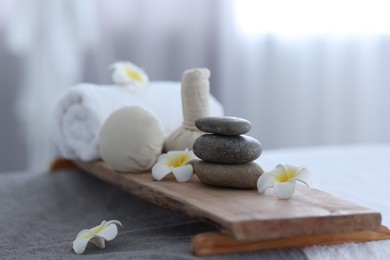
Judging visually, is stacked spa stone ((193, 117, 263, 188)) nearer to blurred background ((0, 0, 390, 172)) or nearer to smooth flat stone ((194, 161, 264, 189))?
smooth flat stone ((194, 161, 264, 189))

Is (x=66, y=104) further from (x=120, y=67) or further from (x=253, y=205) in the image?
(x=253, y=205)

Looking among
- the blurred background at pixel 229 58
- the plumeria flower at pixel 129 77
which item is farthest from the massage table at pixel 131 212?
the blurred background at pixel 229 58

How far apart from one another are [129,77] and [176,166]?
0.43m

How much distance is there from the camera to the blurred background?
2.04 meters

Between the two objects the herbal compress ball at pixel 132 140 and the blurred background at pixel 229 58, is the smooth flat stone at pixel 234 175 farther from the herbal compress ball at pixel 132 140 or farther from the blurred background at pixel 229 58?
the blurred background at pixel 229 58

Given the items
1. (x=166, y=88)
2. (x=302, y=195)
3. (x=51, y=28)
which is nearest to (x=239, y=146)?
(x=302, y=195)

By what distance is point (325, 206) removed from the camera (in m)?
0.79

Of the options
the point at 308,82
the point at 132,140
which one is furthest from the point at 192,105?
the point at 308,82

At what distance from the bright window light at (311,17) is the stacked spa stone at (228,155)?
1.38 m

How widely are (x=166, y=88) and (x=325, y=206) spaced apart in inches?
26.4

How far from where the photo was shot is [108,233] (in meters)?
0.90

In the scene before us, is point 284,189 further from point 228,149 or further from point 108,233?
point 108,233

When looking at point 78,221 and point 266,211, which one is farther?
point 78,221

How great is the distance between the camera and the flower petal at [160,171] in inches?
38.9
